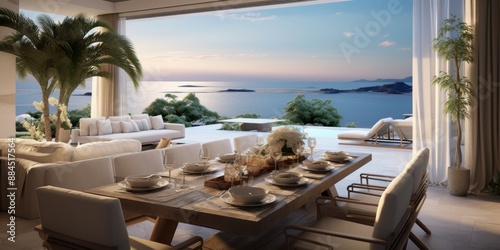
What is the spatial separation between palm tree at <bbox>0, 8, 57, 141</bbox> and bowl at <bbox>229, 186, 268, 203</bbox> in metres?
5.70

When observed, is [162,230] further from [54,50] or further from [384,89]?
[384,89]

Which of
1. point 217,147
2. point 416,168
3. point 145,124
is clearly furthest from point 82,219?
point 145,124

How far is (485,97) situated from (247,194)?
387cm

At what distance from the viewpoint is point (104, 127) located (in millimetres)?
7922

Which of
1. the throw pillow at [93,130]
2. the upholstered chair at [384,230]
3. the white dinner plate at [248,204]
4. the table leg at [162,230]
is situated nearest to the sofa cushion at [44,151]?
the table leg at [162,230]

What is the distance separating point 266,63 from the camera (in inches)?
676

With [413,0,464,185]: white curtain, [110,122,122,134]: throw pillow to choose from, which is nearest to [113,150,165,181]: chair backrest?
[413,0,464,185]: white curtain

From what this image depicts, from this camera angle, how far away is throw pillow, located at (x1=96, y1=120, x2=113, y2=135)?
25.8 ft

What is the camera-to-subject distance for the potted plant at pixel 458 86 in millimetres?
4652

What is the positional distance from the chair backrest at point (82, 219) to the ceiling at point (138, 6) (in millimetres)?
5392

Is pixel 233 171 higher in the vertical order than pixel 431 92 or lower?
lower

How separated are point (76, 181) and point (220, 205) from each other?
1342mm

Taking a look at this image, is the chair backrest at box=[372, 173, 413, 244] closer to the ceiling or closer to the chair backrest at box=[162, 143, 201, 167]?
the chair backrest at box=[162, 143, 201, 167]

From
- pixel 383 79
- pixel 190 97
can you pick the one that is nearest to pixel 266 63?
pixel 190 97
